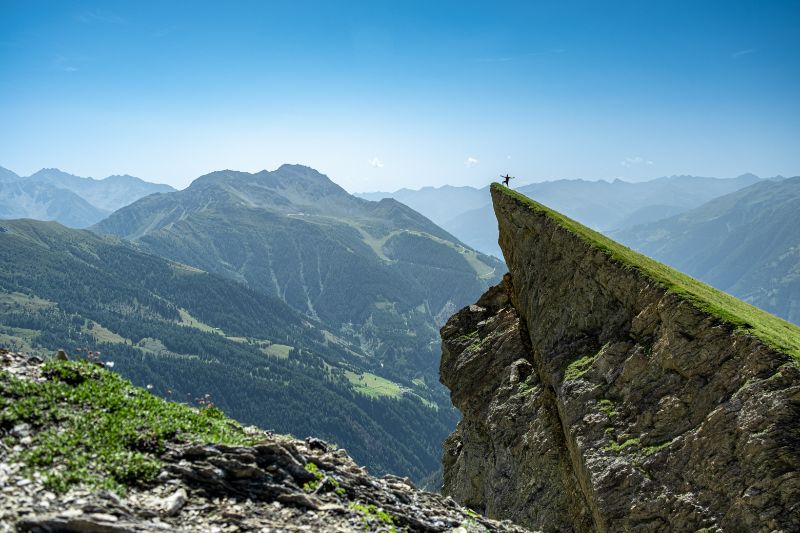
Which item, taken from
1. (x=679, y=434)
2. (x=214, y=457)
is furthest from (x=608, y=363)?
(x=214, y=457)

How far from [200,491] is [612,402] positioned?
2480 cm

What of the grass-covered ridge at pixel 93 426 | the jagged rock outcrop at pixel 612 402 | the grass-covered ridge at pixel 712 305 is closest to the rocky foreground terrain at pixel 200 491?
the grass-covered ridge at pixel 93 426

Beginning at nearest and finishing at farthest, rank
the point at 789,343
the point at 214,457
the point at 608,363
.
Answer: the point at 214,457
the point at 789,343
the point at 608,363

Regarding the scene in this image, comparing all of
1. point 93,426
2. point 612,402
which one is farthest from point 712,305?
point 93,426

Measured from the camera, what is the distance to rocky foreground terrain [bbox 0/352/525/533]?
553 inches

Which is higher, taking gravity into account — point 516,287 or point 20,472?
point 516,287

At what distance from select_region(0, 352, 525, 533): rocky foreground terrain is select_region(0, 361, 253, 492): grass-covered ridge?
0.08 metres

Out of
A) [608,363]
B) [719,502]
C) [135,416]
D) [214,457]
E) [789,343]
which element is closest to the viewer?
[214,457]

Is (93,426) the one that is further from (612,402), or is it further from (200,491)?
(612,402)

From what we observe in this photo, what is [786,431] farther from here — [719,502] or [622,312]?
[622,312]

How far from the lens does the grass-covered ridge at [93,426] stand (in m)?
16.0

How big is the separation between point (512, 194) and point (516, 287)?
8.43 m

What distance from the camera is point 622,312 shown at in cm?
3572

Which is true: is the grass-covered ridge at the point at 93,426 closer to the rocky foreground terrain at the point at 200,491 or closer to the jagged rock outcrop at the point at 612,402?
the rocky foreground terrain at the point at 200,491
